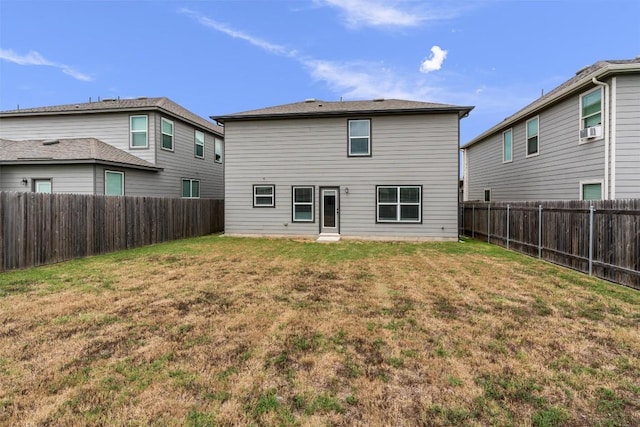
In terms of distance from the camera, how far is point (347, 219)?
13.8 meters

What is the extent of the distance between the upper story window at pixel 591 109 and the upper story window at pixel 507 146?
16.7 feet

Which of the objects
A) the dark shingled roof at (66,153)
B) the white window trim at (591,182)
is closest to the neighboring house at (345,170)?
the white window trim at (591,182)

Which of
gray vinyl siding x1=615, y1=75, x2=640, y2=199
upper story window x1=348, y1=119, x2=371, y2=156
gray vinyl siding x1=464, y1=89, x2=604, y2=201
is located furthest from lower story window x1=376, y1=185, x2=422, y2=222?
gray vinyl siding x1=615, y1=75, x2=640, y2=199

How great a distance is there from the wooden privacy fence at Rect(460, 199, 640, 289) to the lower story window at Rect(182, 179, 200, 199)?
49.9ft

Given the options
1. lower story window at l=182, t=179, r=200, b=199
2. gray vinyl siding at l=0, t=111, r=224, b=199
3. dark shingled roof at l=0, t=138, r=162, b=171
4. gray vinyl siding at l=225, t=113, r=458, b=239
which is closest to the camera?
dark shingled roof at l=0, t=138, r=162, b=171

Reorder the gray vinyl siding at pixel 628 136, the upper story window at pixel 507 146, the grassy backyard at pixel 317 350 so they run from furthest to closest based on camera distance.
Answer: the upper story window at pixel 507 146, the gray vinyl siding at pixel 628 136, the grassy backyard at pixel 317 350

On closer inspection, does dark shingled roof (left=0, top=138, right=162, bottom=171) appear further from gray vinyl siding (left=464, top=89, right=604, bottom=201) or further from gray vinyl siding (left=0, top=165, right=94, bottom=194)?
gray vinyl siding (left=464, top=89, right=604, bottom=201)

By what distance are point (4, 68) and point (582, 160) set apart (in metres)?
25.9

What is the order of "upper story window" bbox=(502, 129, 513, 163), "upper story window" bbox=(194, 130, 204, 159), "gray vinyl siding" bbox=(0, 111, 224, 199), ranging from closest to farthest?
1. "gray vinyl siding" bbox=(0, 111, 224, 199)
2. "upper story window" bbox=(502, 129, 513, 163)
3. "upper story window" bbox=(194, 130, 204, 159)

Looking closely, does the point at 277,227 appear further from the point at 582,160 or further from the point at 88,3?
the point at 88,3

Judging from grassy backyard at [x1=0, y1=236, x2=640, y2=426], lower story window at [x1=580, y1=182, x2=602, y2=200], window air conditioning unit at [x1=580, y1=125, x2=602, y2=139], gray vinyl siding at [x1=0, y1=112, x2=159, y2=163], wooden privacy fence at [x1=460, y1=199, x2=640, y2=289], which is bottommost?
grassy backyard at [x1=0, y1=236, x2=640, y2=426]

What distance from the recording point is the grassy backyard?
2.49 m

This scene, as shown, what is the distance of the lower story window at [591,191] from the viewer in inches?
390

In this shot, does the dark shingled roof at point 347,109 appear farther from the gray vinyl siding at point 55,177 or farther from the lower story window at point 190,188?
the gray vinyl siding at point 55,177
